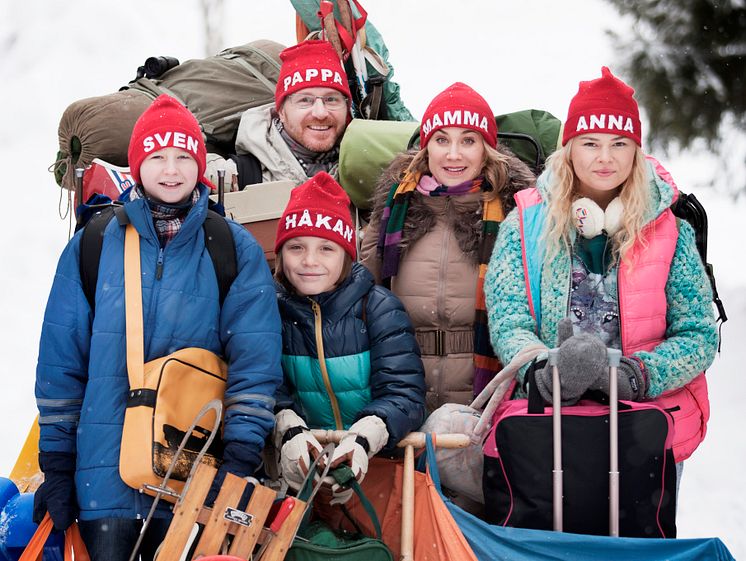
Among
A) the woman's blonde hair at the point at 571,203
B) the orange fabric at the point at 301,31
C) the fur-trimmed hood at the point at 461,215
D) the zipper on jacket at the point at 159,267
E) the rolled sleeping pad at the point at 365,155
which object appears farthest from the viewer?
the orange fabric at the point at 301,31

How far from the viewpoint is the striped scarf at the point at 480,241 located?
181 inches

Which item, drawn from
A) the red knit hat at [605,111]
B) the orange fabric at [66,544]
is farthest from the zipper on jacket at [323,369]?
the red knit hat at [605,111]

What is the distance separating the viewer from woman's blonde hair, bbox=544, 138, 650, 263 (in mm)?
4199

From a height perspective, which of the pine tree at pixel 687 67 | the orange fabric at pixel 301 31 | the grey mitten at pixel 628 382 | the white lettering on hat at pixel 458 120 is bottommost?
the grey mitten at pixel 628 382

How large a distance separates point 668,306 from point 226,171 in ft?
7.90

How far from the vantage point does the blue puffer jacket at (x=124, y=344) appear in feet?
12.2

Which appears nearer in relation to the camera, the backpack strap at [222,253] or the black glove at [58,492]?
the black glove at [58,492]

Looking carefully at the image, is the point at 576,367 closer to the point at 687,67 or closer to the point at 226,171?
the point at 226,171

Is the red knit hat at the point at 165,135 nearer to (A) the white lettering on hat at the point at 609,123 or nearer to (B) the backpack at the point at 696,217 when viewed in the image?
(A) the white lettering on hat at the point at 609,123

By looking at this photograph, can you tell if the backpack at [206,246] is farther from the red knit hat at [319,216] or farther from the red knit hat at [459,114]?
the red knit hat at [459,114]

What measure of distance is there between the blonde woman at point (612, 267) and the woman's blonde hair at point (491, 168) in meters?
0.42

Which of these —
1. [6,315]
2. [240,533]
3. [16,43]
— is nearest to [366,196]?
[240,533]

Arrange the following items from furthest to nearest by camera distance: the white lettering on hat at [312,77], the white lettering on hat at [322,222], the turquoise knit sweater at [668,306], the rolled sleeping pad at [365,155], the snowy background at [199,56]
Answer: the snowy background at [199,56] < the white lettering on hat at [312,77] < the rolled sleeping pad at [365,155] < the white lettering on hat at [322,222] < the turquoise knit sweater at [668,306]

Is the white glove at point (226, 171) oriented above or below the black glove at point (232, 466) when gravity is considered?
above
